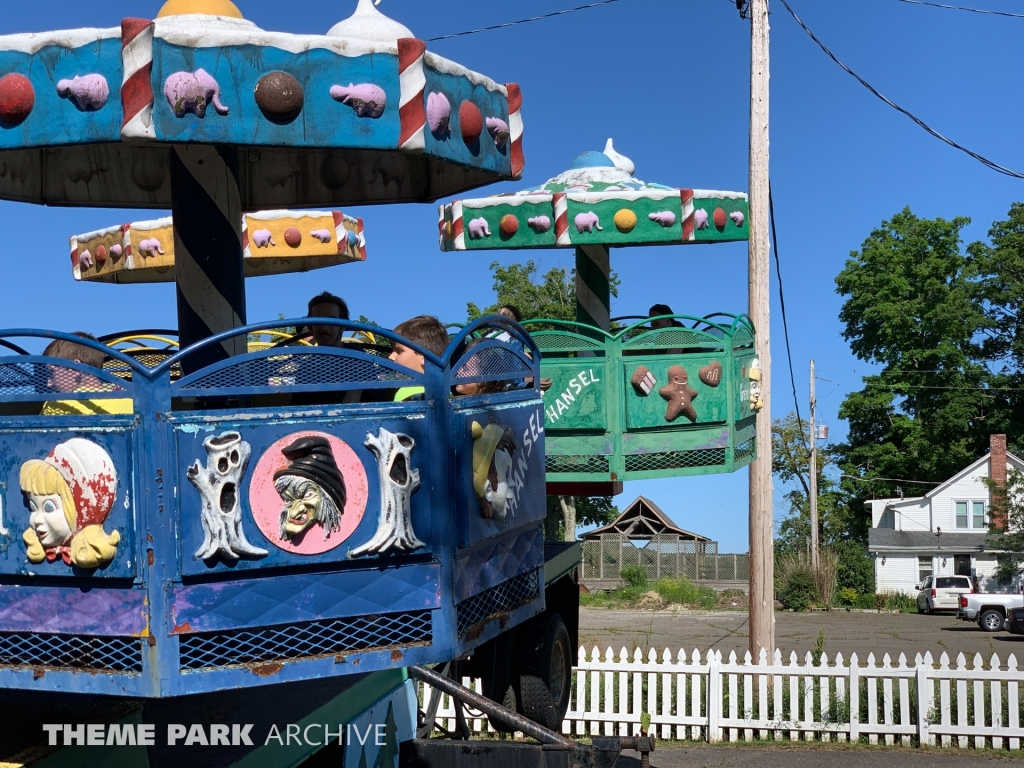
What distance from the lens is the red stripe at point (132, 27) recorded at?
12.2 ft

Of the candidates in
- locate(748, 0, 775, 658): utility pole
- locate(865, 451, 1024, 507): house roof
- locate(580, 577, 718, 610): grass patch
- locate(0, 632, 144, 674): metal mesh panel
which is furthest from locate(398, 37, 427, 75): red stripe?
locate(865, 451, 1024, 507): house roof

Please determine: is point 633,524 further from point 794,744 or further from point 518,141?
point 518,141

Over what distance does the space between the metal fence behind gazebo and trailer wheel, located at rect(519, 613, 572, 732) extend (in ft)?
112

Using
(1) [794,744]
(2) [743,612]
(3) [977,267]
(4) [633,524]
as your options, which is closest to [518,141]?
(1) [794,744]

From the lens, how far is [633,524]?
4894 cm

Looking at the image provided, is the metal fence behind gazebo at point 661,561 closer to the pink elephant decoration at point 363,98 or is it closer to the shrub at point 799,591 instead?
the shrub at point 799,591

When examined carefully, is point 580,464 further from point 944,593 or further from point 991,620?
point 944,593

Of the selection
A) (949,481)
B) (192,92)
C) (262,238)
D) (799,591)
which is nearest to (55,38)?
(192,92)

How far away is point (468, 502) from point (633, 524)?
45466 millimetres

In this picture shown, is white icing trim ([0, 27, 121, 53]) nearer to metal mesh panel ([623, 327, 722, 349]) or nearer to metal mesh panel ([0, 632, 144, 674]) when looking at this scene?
metal mesh panel ([0, 632, 144, 674])

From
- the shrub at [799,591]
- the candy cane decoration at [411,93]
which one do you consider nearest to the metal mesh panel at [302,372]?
the candy cane decoration at [411,93]

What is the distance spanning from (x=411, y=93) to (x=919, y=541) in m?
46.5

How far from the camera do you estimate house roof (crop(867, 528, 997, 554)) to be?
46.6 metres

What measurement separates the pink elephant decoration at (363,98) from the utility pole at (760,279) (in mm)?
9184
